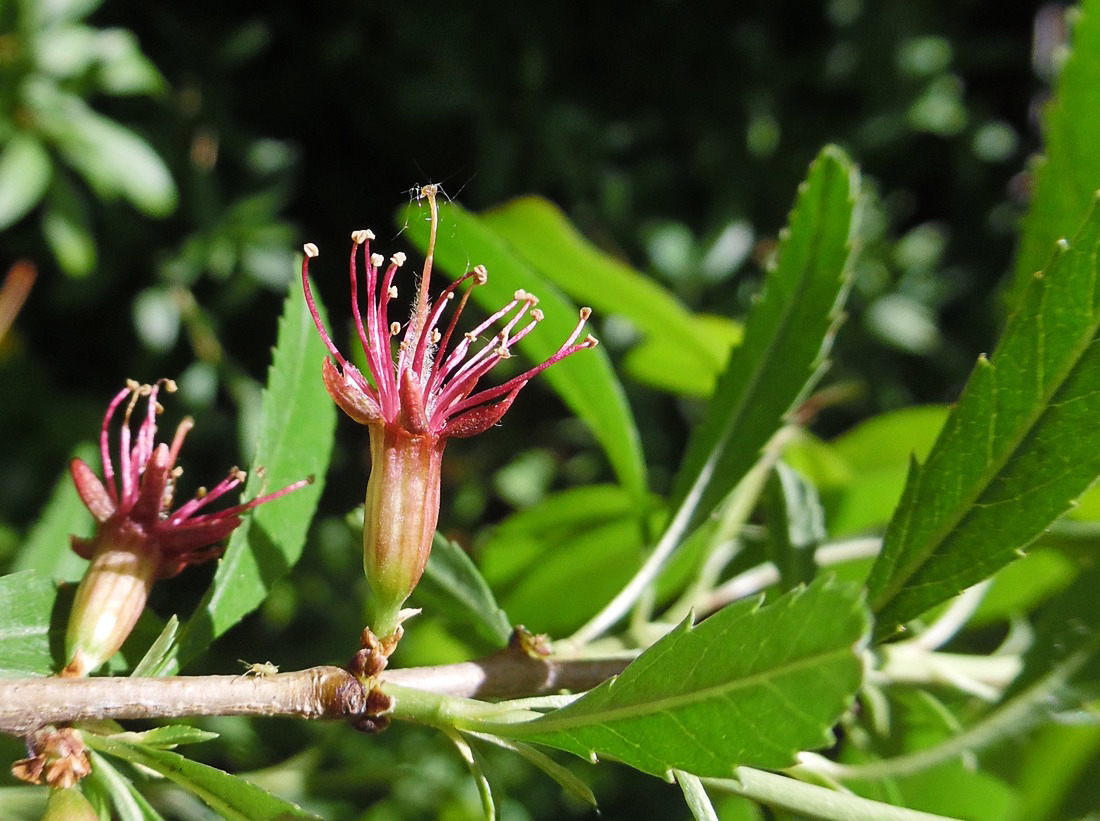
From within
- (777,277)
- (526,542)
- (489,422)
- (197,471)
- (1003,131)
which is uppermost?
(1003,131)

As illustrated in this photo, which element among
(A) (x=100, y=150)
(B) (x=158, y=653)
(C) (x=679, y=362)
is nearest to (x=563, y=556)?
(C) (x=679, y=362)

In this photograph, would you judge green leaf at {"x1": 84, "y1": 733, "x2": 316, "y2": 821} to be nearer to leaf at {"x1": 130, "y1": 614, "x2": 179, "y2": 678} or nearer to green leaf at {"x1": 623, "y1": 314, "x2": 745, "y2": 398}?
leaf at {"x1": 130, "y1": 614, "x2": 179, "y2": 678}

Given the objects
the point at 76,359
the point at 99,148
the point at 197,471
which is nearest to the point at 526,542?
the point at 99,148

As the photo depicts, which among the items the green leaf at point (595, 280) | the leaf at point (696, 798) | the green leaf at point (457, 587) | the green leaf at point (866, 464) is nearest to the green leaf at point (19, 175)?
the green leaf at point (595, 280)

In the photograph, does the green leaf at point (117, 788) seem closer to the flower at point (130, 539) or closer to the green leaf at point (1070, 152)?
the flower at point (130, 539)

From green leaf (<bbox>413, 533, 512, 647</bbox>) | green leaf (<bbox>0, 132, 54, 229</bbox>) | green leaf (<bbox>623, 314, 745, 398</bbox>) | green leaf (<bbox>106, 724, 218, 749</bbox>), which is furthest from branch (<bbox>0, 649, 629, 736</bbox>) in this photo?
green leaf (<bbox>0, 132, 54, 229</bbox>)

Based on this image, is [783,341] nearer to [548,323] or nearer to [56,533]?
[548,323]

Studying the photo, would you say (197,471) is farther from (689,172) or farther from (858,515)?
(858,515)
